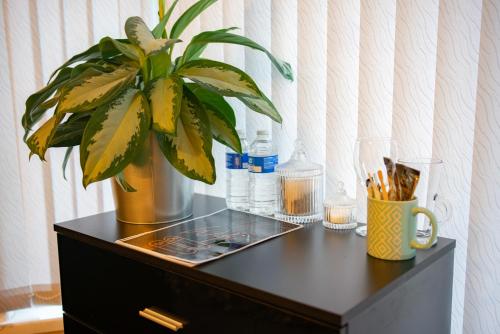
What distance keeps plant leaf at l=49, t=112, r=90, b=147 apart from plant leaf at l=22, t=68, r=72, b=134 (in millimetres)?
54

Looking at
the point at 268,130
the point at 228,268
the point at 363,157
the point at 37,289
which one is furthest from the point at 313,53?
the point at 37,289

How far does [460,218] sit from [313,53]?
51cm

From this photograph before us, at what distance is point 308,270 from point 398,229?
17 centimetres

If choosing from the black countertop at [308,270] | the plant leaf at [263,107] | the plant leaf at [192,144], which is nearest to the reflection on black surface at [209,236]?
the black countertop at [308,270]

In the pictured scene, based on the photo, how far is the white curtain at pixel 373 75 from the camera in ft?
3.27

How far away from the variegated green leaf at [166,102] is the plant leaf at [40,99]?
0.24 metres

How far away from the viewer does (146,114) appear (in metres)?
0.94

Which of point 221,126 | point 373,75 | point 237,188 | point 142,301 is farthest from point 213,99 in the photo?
point 142,301

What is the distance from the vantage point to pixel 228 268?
2.77 ft

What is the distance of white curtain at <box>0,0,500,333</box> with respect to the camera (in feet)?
3.27

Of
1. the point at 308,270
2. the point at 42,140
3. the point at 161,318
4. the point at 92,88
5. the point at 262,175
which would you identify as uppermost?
the point at 92,88

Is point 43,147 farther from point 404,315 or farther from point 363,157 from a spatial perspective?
point 404,315

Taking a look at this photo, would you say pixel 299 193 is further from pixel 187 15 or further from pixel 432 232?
pixel 187 15

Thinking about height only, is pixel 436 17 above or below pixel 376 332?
above
